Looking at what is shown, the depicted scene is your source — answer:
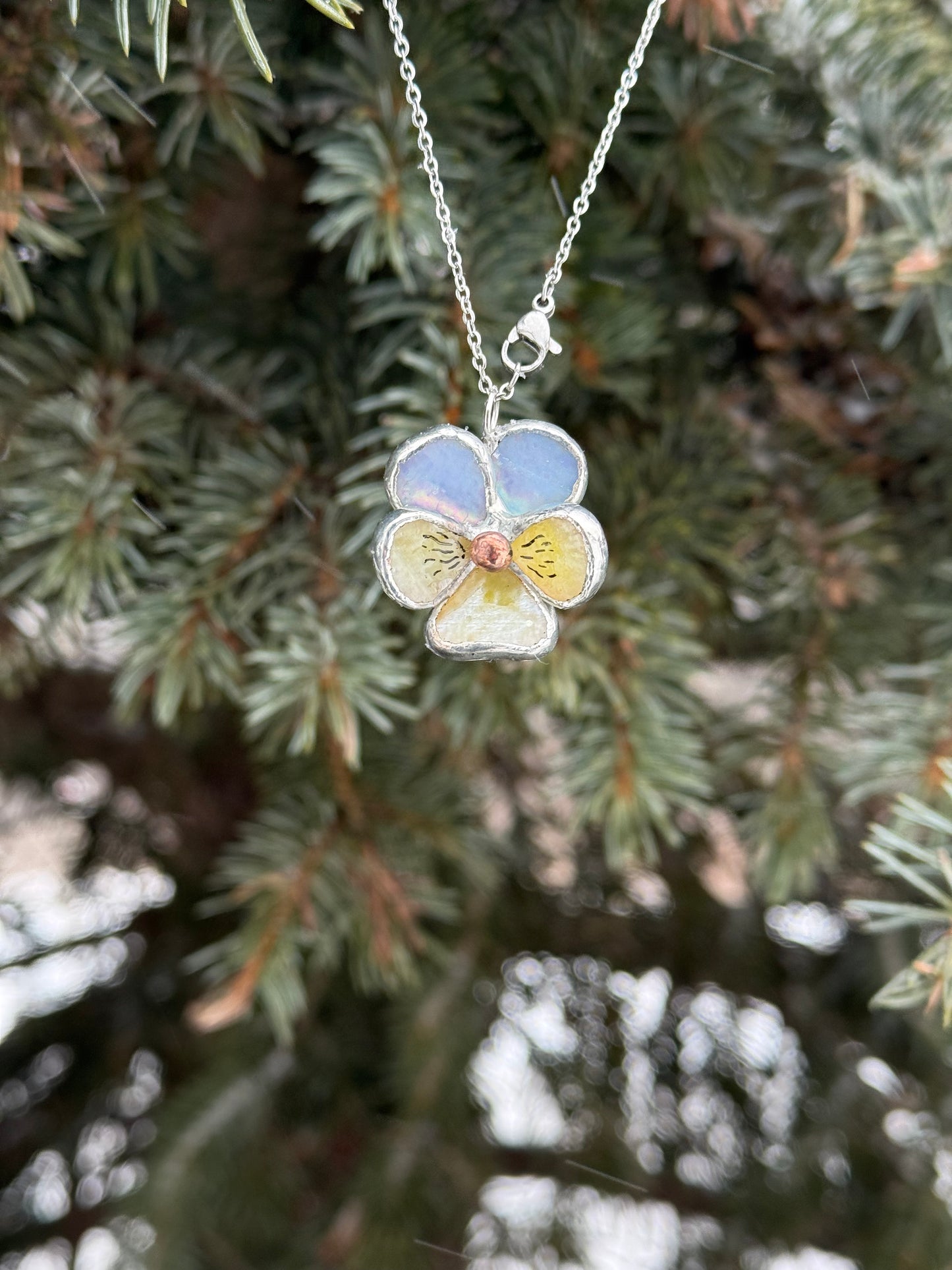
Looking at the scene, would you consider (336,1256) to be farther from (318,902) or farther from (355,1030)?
(318,902)

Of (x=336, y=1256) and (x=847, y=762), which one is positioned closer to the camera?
(x=847, y=762)

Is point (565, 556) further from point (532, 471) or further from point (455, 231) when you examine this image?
point (455, 231)

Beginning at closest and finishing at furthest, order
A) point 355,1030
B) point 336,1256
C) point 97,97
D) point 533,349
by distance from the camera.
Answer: point 97,97 → point 533,349 → point 336,1256 → point 355,1030

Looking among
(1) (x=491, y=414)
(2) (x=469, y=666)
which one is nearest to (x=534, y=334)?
(1) (x=491, y=414)

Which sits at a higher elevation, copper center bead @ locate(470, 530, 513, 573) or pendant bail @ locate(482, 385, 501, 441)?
pendant bail @ locate(482, 385, 501, 441)

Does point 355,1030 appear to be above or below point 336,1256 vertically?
above

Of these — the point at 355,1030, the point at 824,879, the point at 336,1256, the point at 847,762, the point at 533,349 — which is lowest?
the point at 336,1256

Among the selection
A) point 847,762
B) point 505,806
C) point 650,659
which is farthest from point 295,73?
point 505,806
